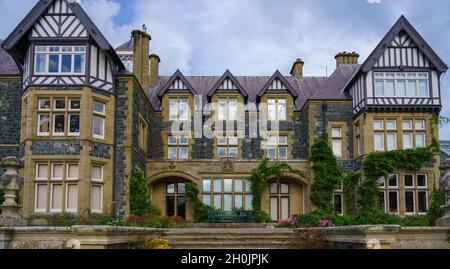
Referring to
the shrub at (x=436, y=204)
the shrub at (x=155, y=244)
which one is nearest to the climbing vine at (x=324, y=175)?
the shrub at (x=436, y=204)

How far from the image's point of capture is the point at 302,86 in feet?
99.7

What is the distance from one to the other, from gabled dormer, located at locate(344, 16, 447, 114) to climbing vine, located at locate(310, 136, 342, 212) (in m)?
2.62

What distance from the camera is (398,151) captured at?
22375 mm

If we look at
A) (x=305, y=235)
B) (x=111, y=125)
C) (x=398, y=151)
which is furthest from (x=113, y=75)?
(x=398, y=151)

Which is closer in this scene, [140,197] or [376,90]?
[140,197]

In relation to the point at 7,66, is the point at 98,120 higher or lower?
lower

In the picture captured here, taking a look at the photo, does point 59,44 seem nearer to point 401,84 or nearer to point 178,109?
point 178,109

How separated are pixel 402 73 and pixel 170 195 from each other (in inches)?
503

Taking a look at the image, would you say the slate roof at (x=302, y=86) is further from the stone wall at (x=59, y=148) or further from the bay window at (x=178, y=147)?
the stone wall at (x=59, y=148)

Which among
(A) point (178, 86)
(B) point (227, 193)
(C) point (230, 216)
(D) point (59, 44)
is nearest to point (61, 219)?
(D) point (59, 44)

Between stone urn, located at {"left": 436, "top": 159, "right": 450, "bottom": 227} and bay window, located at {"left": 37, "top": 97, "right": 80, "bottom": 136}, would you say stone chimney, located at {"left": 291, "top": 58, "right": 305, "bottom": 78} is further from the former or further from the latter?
stone urn, located at {"left": 436, "top": 159, "right": 450, "bottom": 227}

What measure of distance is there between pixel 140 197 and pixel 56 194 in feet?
11.3

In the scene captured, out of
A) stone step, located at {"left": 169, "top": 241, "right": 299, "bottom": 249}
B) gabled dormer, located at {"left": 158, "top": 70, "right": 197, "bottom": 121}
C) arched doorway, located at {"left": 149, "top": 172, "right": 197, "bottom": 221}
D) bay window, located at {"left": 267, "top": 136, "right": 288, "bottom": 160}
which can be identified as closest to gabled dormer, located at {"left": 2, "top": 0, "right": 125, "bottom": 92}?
gabled dormer, located at {"left": 158, "top": 70, "right": 197, "bottom": 121}
